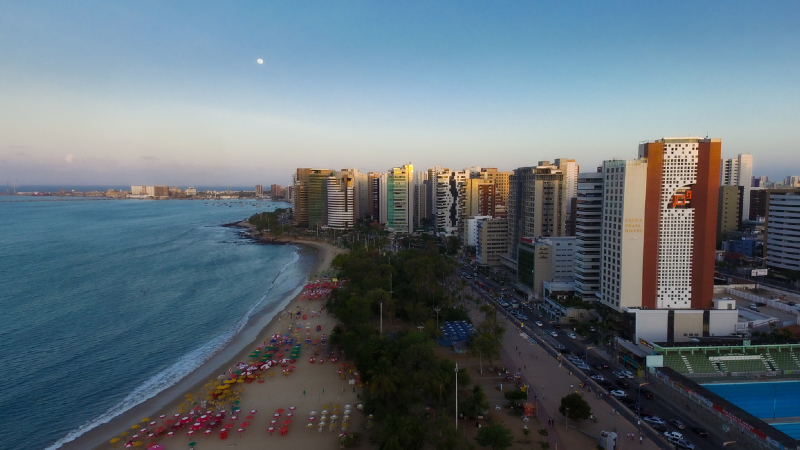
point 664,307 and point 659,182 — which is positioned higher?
point 659,182

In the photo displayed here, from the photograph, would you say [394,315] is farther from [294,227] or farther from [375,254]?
[294,227]

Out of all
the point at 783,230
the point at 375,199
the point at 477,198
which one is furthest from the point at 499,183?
the point at 783,230

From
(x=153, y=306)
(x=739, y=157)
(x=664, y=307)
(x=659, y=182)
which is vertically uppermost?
(x=739, y=157)

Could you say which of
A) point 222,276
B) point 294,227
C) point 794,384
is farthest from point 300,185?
point 794,384

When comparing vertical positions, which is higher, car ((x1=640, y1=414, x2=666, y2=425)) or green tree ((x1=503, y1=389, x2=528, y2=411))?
green tree ((x1=503, y1=389, x2=528, y2=411))

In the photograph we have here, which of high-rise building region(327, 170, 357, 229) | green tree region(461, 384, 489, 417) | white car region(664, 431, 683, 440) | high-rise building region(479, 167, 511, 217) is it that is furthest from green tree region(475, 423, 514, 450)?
high-rise building region(327, 170, 357, 229)

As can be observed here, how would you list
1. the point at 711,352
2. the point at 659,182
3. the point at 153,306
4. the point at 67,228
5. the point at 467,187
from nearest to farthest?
the point at 711,352 < the point at 659,182 < the point at 153,306 < the point at 467,187 < the point at 67,228

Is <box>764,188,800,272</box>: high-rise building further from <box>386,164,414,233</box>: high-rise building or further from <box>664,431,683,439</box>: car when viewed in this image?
<box>386,164,414,233</box>: high-rise building
